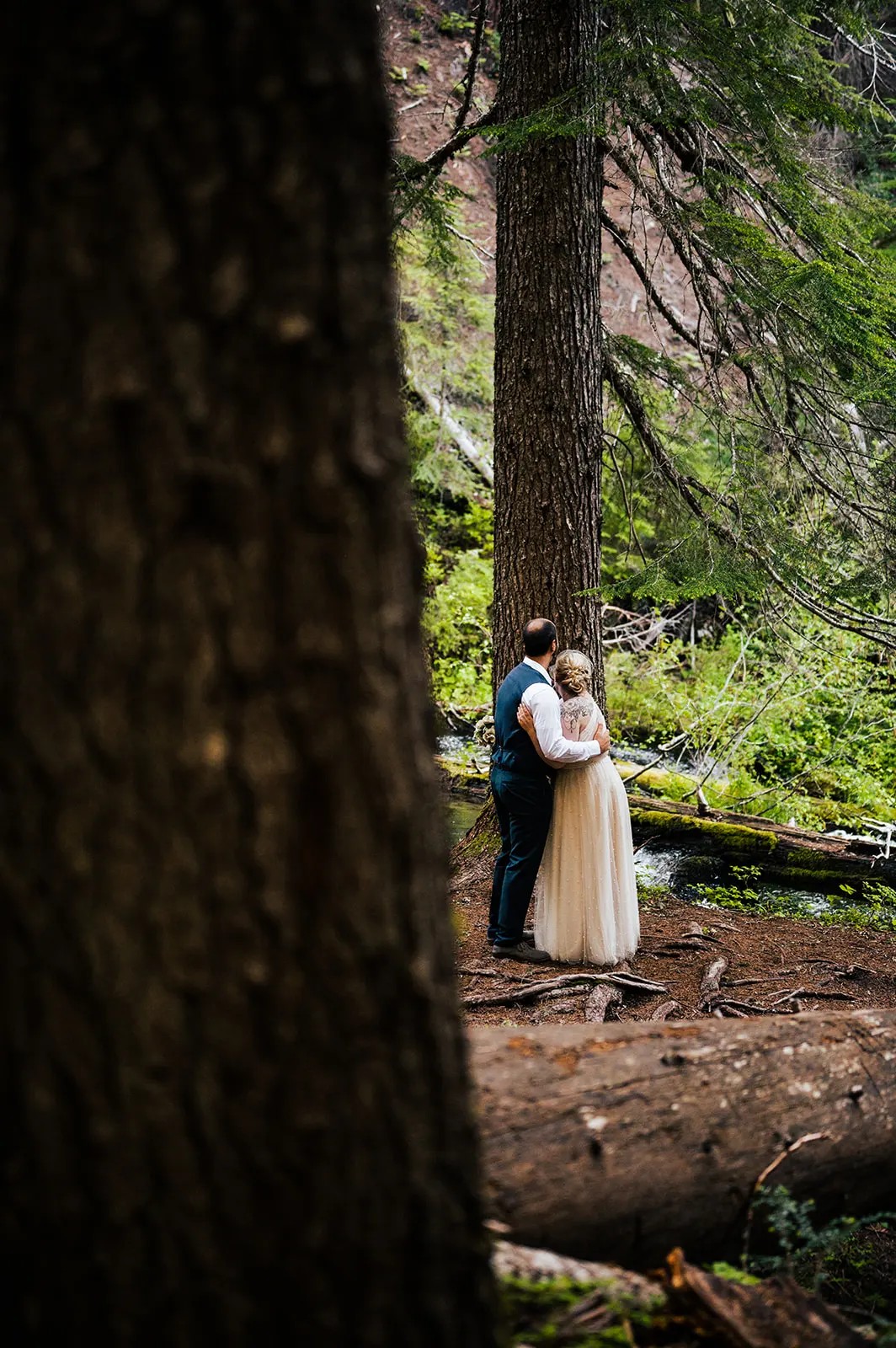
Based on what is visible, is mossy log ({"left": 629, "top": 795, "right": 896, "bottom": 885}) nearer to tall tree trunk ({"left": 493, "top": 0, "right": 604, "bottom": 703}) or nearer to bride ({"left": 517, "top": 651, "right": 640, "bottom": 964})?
tall tree trunk ({"left": 493, "top": 0, "right": 604, "bottom": 703})

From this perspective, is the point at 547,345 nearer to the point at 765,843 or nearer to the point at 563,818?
the point at 563,818

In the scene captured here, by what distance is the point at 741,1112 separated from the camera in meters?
2.69

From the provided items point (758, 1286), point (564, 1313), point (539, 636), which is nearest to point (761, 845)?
point (539, 636)

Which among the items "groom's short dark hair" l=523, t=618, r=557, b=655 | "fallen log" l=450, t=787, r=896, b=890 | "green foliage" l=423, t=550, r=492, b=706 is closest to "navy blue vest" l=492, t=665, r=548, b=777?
"groom's short dark hair" l=523, t=618, r=557, b=655

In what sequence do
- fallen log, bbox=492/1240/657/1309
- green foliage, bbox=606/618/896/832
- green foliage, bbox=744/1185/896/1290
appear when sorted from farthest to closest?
green foliage, bbox=606/618/896/832 < green foliage, bbox=744/1185/896/1290 < fallen log, bbox=492/1240/657/1309

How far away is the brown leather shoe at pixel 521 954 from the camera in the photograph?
6.44 m

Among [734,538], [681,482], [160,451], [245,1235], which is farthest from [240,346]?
[681,482]

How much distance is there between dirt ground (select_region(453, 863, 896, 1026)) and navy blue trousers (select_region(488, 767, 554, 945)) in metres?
0.29

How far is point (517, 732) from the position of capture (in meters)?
6.33

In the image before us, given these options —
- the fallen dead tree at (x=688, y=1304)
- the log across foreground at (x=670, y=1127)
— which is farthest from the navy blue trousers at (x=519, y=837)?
the fallen dead tree at (x=688, y=1304)

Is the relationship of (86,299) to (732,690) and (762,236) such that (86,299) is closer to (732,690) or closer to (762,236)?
(762,236)

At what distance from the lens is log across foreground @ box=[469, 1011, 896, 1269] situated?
2383 mm

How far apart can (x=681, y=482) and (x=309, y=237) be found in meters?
7.30

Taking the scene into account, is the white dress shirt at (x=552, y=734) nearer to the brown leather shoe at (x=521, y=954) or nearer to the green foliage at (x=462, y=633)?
the brown leather shoe at (x=521, y=954)
